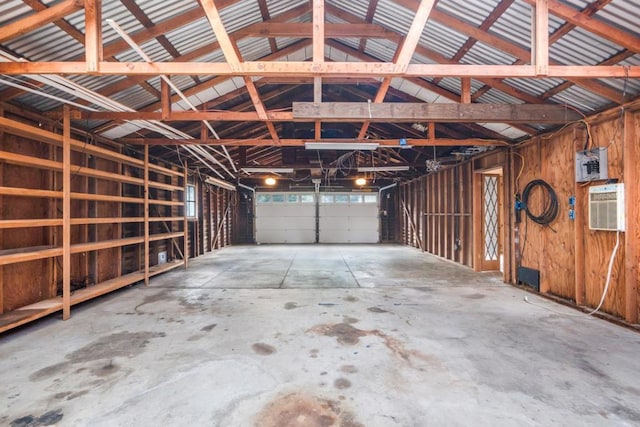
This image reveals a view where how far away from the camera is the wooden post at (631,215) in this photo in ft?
11.2

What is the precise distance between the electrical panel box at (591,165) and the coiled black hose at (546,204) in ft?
2.02

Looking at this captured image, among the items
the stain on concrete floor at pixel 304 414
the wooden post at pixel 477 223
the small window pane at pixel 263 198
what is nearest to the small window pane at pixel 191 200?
the small window pane at pixel 263 198

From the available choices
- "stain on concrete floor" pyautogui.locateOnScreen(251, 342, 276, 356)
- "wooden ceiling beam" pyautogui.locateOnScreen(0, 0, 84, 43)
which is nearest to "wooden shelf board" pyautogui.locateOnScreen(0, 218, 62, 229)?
"wooden ceiling beam" pyautogui.locateOnScreen(0, 0, 84, 43)

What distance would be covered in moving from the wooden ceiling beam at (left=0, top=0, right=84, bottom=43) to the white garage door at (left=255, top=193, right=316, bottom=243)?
10703 millimetres

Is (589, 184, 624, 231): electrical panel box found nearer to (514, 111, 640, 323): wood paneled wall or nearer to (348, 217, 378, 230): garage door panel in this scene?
(514, 111, 640, 323): wood paneled wall

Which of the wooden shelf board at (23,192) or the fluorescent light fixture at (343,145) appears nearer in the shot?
the wooden shelf board at (23,192)

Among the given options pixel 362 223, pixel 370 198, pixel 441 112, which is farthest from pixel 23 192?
pixel 370 198

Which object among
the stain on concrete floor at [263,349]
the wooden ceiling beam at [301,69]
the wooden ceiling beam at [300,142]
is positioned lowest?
the stain on concrete floor at [263,349]

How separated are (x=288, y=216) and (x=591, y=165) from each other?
420 inches

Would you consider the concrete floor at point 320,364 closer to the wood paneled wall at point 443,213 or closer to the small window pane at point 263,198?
the wood paneled wall at point 443,213

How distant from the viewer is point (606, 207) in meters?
3.65

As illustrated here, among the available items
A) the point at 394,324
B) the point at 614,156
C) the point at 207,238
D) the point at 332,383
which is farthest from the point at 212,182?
the point at 614,156

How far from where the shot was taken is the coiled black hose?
455 centimetres

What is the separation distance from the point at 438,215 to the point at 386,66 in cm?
706
